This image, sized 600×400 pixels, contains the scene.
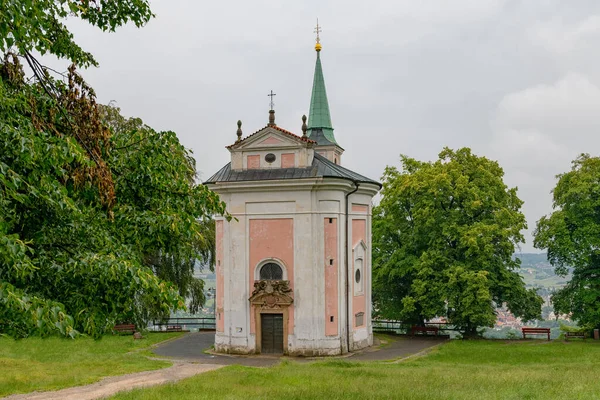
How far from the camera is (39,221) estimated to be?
8656mm

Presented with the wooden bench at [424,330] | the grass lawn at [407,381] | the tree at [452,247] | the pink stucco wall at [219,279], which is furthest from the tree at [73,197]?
the wooden bench at [424,330]

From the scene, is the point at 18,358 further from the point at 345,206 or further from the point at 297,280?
the point at 345,206

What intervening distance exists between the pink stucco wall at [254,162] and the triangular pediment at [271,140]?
0.43 metres

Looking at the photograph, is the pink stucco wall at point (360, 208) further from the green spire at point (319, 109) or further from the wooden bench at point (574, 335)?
the wooden bench at point (574, 335)

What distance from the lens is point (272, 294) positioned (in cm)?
2723

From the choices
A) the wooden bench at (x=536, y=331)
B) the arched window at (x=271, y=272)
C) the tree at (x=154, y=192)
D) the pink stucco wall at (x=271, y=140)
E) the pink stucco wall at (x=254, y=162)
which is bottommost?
the wooden bench at (x=536, y=331)

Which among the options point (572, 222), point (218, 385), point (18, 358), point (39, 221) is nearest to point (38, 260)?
point (39, 221)

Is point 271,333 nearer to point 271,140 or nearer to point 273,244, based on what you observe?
point 273,244

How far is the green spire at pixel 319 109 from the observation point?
116ft

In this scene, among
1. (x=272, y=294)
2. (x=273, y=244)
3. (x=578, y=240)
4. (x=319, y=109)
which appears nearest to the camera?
(x=272, y=294)

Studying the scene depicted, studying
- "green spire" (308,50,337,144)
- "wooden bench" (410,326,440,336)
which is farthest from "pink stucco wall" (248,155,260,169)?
"wooden bench" (410,326,440,336)

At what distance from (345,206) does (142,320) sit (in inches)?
477

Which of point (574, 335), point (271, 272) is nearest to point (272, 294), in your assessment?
point (271, 272)

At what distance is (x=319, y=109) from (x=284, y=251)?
11.1 meters
